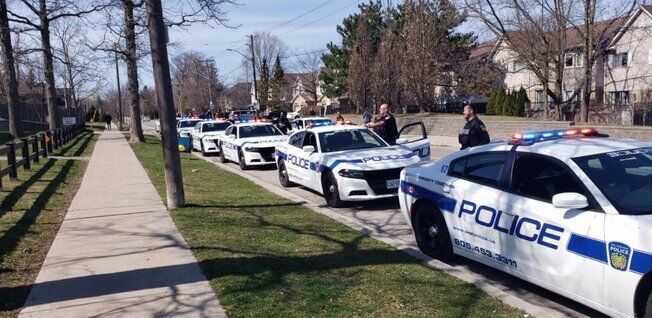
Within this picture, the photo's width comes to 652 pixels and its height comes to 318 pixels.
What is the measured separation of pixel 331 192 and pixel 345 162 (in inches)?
24.8

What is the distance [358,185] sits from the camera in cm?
947

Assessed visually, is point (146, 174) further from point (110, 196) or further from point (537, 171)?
point (537, 171)

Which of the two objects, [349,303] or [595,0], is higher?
[595,0]

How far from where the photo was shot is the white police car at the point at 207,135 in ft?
73.6

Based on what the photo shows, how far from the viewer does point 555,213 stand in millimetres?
4703

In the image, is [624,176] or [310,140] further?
[310,140]

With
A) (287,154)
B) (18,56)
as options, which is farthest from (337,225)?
(18,56)

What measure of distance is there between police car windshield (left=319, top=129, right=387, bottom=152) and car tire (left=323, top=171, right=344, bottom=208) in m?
0.97

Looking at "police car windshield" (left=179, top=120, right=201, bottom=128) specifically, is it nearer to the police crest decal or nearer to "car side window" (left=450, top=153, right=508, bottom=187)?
"car side window" (left=450, top=153, right=508, bottom=187)

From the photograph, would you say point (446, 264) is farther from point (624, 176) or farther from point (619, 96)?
point (619, 96)

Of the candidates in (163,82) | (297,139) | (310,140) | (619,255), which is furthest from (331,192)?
(619,255)

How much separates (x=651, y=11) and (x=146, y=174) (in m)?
38.1

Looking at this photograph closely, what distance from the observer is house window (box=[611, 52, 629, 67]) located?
134ft

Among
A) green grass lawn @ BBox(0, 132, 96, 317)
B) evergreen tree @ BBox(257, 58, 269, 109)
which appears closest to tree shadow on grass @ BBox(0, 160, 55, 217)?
green grass lawn @ BBox(0, 132, 96, 317)
